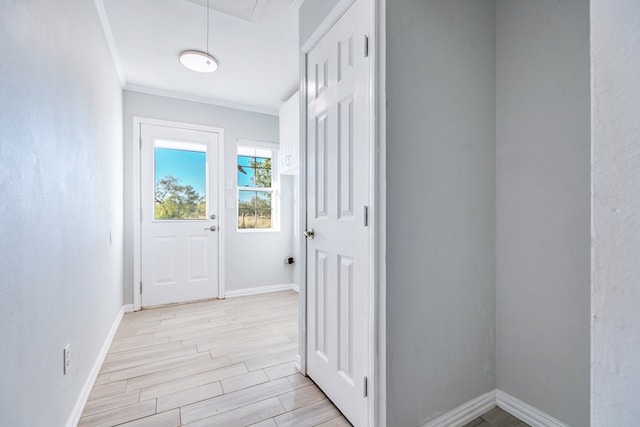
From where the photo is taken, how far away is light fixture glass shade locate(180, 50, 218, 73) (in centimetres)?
240

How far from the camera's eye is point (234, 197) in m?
3.72

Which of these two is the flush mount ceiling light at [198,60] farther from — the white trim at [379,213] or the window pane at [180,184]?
the white trim at [379,213]

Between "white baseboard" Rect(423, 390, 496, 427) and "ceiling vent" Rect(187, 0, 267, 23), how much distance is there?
2.72 meters

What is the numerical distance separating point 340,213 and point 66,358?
150 centimetres

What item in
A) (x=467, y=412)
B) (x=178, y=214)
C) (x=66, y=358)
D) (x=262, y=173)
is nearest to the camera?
(x=66, y=358)

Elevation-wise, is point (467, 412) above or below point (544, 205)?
below

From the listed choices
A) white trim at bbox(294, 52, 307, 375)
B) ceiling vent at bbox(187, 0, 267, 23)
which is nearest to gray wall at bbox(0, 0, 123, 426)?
ceiling vent at bbox(187, 0, 267, 23)

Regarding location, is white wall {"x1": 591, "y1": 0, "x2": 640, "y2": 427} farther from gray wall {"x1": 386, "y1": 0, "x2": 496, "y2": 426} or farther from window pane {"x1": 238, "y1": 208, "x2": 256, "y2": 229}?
window pane {"x1": 238, "y1": 208, "x2": 256, "y2": 229}

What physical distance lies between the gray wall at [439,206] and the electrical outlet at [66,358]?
59.3 inches

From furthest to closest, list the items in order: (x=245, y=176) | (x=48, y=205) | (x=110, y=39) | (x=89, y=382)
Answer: (x=245, y=176) → (x=110, y=39) → (x=89, y=382) → (x=48, y=205)

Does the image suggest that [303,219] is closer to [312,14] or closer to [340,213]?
[340,213]

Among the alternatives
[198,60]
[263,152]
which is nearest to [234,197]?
[263,152]

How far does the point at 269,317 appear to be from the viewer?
9.73 feet

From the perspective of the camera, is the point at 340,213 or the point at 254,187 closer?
the point at 340,213
